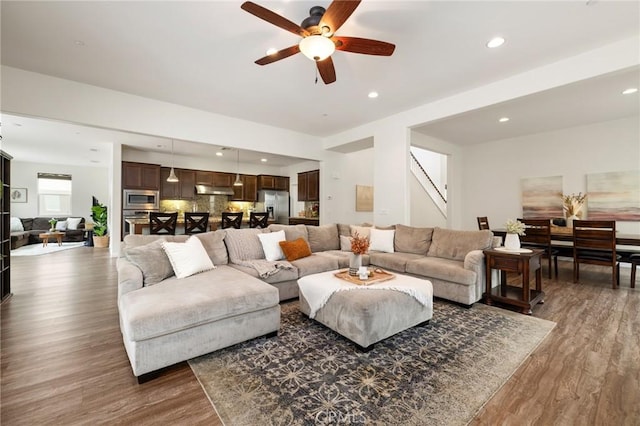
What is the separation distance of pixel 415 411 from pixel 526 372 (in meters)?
1.01

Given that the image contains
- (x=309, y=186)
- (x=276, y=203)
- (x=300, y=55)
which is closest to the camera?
(x=300, y=55)

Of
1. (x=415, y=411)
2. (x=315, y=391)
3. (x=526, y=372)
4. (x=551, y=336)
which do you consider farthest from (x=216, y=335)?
(x=551, y=336)

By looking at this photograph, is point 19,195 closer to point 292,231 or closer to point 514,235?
point 292,231

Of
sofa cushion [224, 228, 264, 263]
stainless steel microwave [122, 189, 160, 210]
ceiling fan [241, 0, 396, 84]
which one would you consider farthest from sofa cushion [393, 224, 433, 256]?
stainless steel microwave [122, 189, 160, 210]

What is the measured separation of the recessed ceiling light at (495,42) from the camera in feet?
8.94

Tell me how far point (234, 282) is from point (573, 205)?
21.8 ft

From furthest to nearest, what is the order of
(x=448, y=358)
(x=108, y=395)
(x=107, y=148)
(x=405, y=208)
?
(x=107, y=148) → (x=405, y=208) → (x=448, y=358) → (x=108, y=395)

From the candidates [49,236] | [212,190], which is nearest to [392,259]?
[212,190]

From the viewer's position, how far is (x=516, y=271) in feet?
9.85

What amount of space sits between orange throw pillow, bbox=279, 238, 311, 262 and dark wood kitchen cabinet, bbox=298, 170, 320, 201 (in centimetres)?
315

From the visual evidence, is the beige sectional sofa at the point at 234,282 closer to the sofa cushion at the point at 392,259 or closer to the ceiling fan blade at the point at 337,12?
the sofa cushion at the point at 392,259

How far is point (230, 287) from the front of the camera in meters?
2.35

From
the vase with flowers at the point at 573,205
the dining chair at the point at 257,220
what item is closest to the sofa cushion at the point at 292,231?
the dining chair at the point at 257,220

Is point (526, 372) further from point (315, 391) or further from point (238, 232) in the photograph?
point (238, 232)
